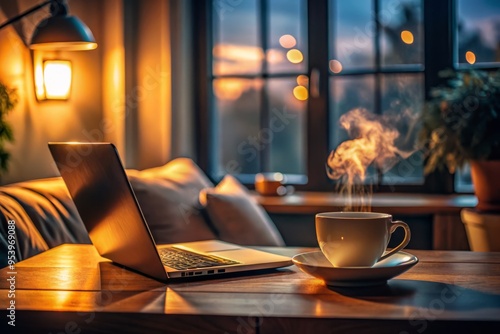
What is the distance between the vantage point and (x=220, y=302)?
3.93 feet

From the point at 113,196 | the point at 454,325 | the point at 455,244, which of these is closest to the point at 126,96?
the point at 455,244

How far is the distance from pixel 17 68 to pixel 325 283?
5.90 feet

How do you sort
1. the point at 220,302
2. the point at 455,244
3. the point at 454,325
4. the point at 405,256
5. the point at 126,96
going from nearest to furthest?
the point at 454,325, the point at 220,302, the point at 405,256, the point at 455,244, the point at 126,96

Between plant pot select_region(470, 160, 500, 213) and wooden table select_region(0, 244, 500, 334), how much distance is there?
5.64 ft

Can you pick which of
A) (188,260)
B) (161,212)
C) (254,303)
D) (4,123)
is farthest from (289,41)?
(254,303)

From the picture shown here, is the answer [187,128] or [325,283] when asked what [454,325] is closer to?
[325,283]

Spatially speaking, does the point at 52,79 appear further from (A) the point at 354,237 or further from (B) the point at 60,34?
(A) the point at 354,237

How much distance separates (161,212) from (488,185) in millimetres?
1447

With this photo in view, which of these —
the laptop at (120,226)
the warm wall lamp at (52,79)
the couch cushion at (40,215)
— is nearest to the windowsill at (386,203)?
the warm wall lamp at (52,79)

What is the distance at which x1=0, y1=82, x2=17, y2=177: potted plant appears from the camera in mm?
2385

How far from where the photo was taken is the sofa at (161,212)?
2111mm

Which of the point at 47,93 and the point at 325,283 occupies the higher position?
the point at 47,93

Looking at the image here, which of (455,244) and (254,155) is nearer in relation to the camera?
(455,244)

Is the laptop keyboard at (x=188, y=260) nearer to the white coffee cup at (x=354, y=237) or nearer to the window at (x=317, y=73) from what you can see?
the white coffee cup at (x=354, y=237)
